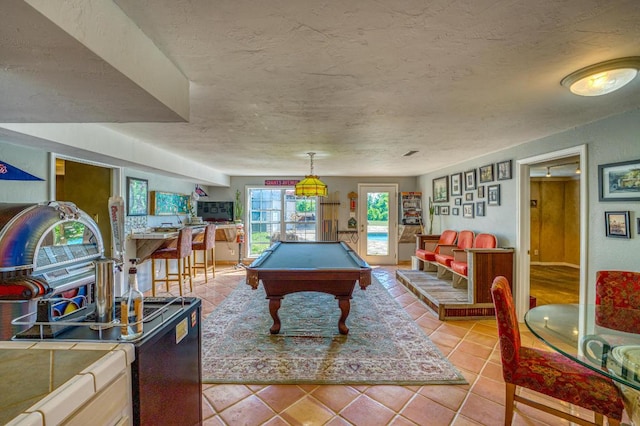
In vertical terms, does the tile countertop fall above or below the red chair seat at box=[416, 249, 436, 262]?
above

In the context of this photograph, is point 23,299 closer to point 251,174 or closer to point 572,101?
point 572,101

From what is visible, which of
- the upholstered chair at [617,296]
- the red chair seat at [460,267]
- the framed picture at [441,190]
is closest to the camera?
the upholstered chair at [617,296]

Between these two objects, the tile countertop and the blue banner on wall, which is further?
the blue banner on wall

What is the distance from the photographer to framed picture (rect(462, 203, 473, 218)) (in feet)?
16.0

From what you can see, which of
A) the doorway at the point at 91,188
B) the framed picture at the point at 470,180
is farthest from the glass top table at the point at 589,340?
the doorway at the point at 91,188

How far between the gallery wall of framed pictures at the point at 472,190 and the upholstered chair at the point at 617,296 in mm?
2009

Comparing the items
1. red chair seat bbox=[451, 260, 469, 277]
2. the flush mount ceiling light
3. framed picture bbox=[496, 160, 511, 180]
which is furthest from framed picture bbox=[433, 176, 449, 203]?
the flush mount ceiling light

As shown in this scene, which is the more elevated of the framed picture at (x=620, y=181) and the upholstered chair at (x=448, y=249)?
the framed picture at (x=620, y=181)

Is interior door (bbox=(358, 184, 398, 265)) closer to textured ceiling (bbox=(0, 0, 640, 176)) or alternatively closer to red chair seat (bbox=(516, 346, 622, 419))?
textured ceiling (bbox=(0, 0, 640, 176))

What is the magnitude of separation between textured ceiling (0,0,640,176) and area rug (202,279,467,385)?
2.18m

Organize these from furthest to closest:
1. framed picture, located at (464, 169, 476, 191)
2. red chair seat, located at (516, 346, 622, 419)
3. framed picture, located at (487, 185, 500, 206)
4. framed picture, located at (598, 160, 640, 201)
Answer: framed picture, located at (464, 169, 476, 191) < framed picture, located at (487, 185, 500, 206) < framed picture, located at (598, 160, 640, 201) < red chair seat, located at (516, 346, 622, 419)

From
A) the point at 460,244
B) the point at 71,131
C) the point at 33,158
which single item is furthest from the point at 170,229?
the point at 460,244

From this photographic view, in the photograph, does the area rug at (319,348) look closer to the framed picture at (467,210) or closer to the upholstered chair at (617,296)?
the upholstered chair at (617,296)

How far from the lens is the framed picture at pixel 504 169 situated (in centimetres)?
394
